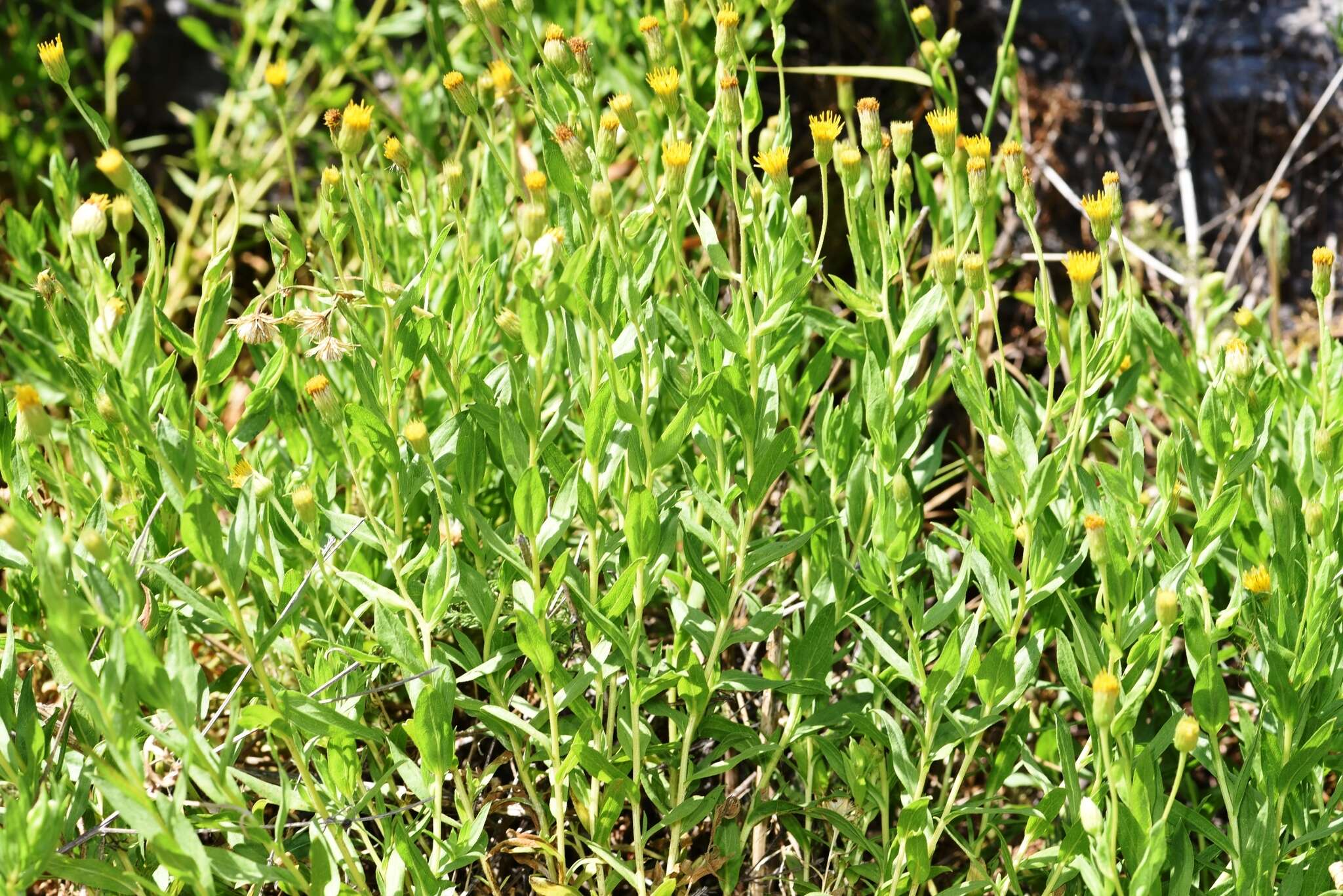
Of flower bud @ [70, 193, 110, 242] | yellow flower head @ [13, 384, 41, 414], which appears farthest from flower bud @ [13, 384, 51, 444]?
flower bud @ [70, 193, 110, 242]

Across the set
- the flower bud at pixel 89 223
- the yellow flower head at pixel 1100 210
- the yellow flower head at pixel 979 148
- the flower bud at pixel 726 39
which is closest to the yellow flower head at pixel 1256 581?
the yellow flower head at pixel 1100 210

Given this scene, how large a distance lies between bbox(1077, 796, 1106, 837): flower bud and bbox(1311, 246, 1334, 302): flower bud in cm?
57

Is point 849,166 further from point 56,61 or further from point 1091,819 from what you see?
point 56,61

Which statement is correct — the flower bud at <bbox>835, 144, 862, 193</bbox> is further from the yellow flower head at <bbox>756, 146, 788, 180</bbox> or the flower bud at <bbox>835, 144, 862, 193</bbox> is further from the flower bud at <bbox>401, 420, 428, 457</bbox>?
the flower bud at <bbox>401, 420, 428, 457</bbox>

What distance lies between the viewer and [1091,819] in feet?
3.26

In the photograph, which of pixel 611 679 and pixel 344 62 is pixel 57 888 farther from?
pixel 344 62

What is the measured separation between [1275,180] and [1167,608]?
139 cm

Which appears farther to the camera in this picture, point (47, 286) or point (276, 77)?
point (276, 77)

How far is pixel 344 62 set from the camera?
2.37m

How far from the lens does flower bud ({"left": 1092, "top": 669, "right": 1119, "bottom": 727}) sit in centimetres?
96

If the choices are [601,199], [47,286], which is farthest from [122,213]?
[601,199]

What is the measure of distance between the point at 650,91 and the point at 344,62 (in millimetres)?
724

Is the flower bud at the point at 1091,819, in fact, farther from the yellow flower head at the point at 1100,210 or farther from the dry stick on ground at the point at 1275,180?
the dry stick on ground at the point at 1275,180

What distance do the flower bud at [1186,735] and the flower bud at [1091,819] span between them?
86 mm
